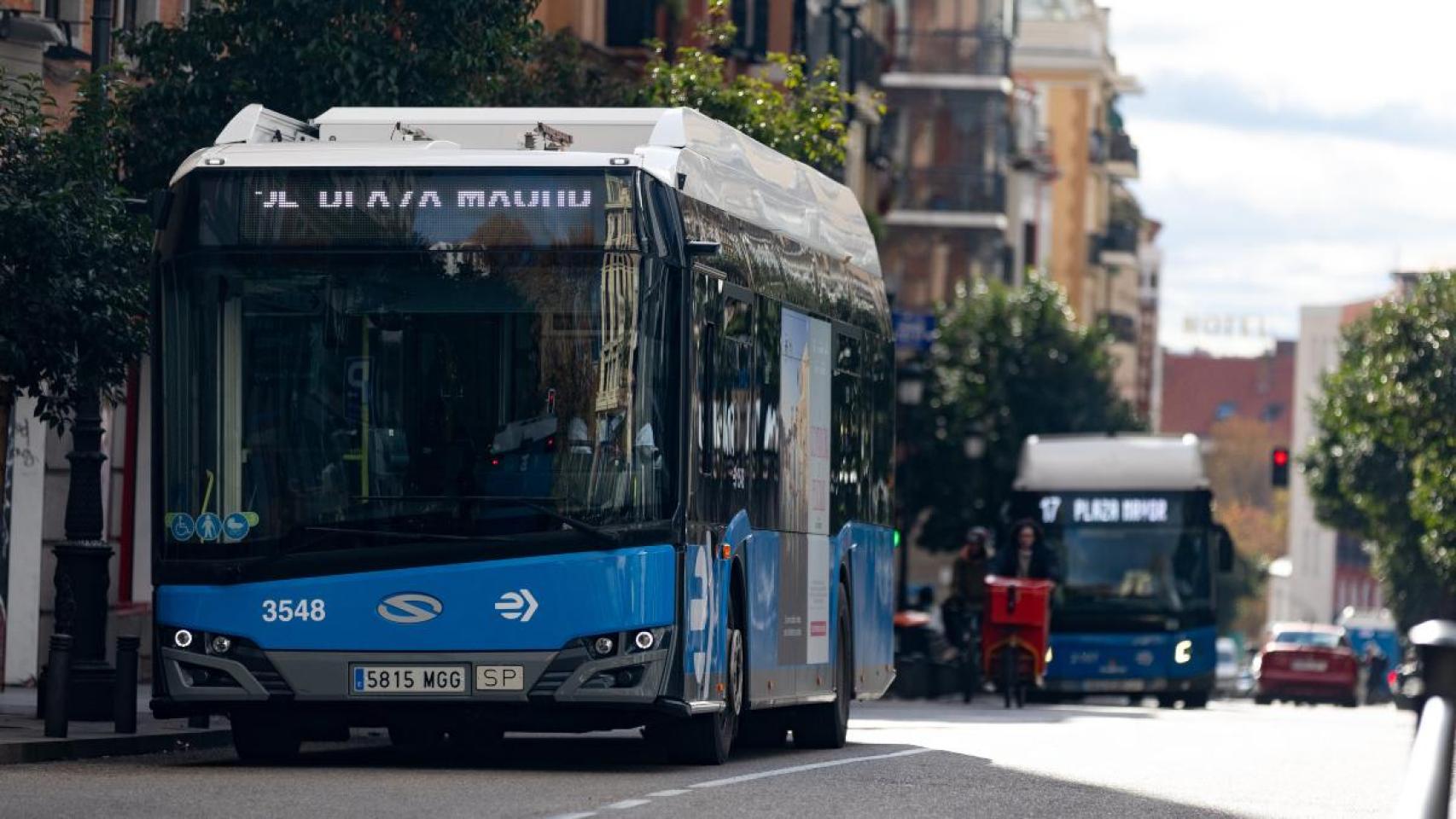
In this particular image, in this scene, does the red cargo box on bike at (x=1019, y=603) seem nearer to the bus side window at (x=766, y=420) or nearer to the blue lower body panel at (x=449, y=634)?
the bus side window at (x=766, y=420)

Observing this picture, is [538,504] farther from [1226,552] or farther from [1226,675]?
[1226,675]

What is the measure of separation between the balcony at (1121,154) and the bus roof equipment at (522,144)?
10094 centimetres

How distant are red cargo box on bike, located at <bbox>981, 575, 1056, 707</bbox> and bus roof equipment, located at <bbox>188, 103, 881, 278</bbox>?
54.2 ft

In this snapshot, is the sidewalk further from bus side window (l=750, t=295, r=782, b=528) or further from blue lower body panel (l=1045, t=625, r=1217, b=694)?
blue lower body panel (l=1045, t=625, r=1217, b=694)

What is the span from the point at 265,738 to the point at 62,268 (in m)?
3.74

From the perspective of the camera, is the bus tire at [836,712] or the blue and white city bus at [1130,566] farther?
the blue and white city bus at [1130,566]

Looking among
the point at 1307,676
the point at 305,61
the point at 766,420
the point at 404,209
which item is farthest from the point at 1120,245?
the point at 404,209

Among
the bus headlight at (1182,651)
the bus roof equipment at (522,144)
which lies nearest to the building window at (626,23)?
the bus headlight at (1182,651)

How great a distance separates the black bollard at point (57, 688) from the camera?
18.5 metres

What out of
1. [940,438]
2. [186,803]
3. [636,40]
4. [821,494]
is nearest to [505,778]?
[186,803]

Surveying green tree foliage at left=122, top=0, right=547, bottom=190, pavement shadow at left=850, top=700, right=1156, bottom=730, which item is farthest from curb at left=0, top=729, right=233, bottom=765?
pavement shadow at left=850, top=700, right=1156, bottom=730

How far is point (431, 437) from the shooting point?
52.5ft

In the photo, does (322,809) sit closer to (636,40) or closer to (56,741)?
(56,741)

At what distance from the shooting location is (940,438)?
6800 cm
